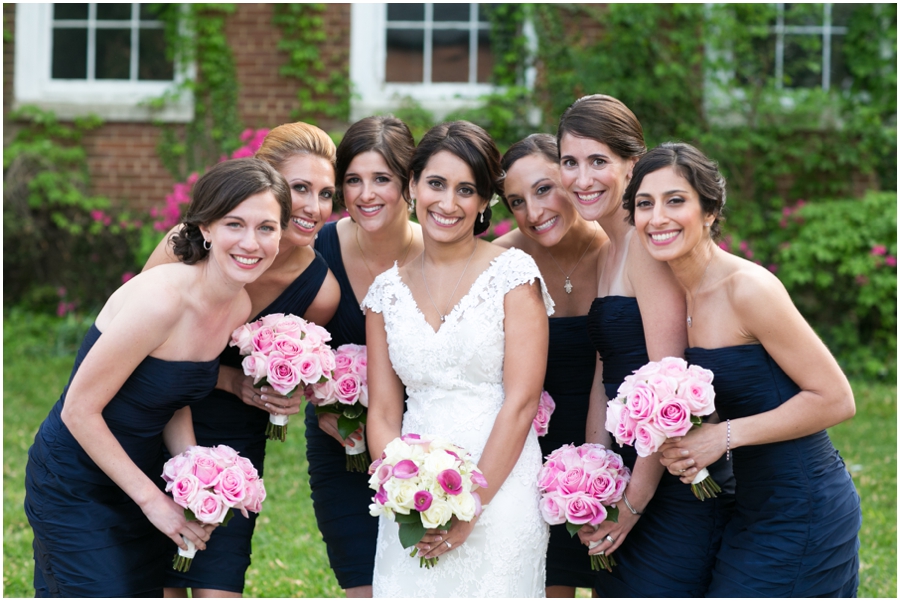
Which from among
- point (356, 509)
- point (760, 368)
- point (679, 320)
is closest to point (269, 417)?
point (356, 509)

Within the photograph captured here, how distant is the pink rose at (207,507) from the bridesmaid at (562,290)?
1570 mm

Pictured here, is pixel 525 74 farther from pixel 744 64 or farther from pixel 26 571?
pixel 26 571

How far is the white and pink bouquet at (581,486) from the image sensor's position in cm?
341

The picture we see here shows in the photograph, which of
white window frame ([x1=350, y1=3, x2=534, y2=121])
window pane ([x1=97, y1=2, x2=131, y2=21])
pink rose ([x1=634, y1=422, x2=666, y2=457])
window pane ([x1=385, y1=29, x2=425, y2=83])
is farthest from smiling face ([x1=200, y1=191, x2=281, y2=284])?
window pane ([x1=97, y1=2, x2=131, y2=21])

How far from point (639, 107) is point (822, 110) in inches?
89.8

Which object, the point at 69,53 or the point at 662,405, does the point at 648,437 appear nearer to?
the point at 662,405

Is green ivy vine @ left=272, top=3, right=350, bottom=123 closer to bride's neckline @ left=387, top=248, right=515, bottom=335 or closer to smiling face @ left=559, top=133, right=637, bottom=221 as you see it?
smiling face @ left=559, top=133, right=637, bottom=221

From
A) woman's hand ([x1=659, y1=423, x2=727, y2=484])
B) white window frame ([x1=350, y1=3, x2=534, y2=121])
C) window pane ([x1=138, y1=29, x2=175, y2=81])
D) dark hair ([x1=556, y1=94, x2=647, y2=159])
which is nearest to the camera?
woman's hand ([x1=659, y1=423, x2=727, y2=484])

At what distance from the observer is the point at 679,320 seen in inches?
136

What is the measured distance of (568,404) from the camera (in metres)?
4.18

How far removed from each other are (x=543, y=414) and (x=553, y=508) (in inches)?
19.5

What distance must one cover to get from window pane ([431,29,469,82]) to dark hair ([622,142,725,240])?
839 centimetres

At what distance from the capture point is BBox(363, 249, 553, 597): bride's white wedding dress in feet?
11.3

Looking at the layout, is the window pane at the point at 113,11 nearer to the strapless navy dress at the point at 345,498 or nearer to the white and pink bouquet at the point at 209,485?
the strapless navy dress at the point at 345,498
